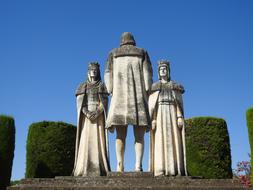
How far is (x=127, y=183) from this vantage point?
29.9ft

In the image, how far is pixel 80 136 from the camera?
1104cm

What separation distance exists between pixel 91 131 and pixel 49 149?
541 centimetres

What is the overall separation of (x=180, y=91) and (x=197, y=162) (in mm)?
5571

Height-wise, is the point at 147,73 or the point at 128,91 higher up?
the point at 147,73

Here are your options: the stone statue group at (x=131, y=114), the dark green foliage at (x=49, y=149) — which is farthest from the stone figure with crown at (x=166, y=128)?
the dark green foliage at (x=49, y=149)

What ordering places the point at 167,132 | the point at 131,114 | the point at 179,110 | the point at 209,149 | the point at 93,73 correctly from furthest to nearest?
the point at 209,149, the point at 93,73, the point at 179,110, the point at 167,132, the point at 131,114

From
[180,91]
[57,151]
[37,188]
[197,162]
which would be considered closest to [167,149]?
[180,91]

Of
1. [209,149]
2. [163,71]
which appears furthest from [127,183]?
[209,149]

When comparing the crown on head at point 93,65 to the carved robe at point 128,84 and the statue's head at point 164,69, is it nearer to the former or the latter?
the carved robe at point 128,84

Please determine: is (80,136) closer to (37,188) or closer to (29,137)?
(37,188)

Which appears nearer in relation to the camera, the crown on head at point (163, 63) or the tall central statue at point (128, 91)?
the tall central statue at point (128, 91)

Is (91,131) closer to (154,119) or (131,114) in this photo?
(131,114)

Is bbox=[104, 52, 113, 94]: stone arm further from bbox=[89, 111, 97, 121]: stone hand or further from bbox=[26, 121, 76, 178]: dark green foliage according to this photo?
bbox=[26, 121, 76, 178]: dark green foliage

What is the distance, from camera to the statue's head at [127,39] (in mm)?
10945
